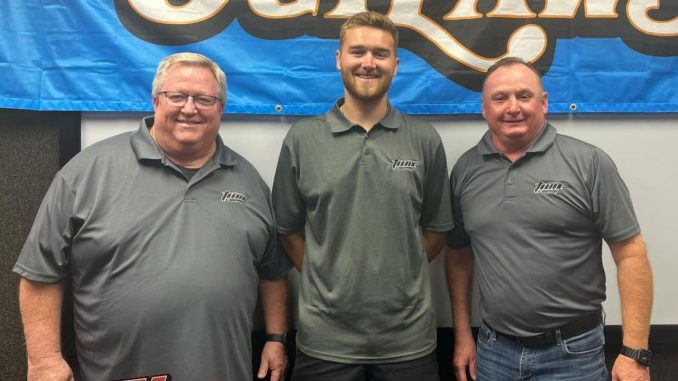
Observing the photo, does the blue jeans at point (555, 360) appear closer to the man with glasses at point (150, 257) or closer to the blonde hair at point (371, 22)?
the man with glasses at point (150, 257)

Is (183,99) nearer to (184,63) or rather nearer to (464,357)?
(184,63)

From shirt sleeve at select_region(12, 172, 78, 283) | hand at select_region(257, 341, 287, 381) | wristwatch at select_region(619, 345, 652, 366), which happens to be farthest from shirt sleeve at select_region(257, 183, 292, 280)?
Result: wristwatch at select_region(619, 345, 652, 366)

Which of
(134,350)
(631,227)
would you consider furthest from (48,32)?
(631,227)

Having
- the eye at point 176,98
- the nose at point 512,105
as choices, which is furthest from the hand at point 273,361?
the nose at point 512,105

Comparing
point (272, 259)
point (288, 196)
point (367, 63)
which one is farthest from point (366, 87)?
point (272, 259)

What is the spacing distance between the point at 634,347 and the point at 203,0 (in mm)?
2012

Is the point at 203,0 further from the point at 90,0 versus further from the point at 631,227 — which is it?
the point at 631,227

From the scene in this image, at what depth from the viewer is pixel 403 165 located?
5.55 feet

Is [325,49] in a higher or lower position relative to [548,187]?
higher

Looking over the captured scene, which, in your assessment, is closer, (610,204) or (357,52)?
(610,204)

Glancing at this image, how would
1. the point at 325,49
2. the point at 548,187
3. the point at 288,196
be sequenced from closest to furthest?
1. the point at 548,187
2. the point at 288,196
3. the point at 325,49

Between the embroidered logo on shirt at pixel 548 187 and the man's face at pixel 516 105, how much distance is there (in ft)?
0.53

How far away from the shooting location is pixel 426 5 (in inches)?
81.4

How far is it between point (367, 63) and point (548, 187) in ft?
2.37
